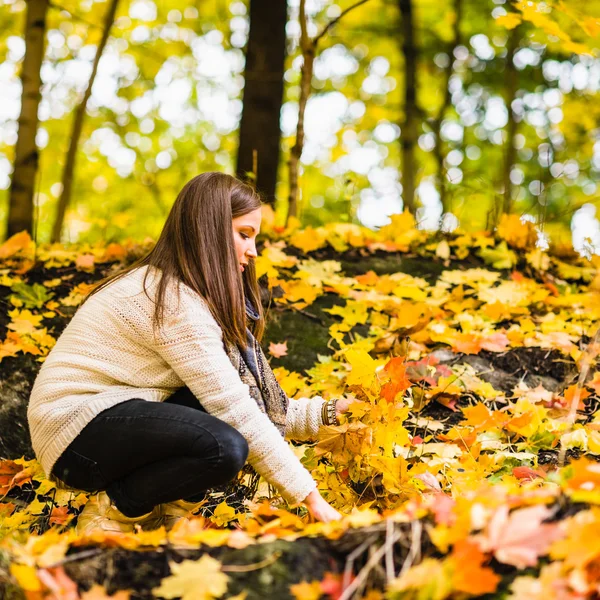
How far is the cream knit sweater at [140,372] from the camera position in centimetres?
185

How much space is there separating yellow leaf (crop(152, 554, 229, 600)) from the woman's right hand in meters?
0.48

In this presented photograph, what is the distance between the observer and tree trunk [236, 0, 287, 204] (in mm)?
4852

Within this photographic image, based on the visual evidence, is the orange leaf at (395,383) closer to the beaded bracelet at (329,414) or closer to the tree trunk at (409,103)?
the beaded bracelet at (329,414)

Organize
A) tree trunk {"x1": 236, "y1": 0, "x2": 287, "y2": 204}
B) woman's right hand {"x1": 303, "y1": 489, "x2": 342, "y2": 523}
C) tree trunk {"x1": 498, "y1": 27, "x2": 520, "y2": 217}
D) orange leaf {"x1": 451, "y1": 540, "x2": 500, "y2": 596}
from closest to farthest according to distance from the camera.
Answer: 1. orange leaf {"x1": 451, "y1": 540, "x2": 500, "y2": 596}
2. woman's right hand {"x1": 303, "y1": 489, "x2": 342, "y2": 523}
3. tree trunk {"x1": 236, "y1": 0, "x2": 287, "y2": 204}
4. tree trunk {"x1": 498, "y1": 27, "x2": 520, "y2": 217}

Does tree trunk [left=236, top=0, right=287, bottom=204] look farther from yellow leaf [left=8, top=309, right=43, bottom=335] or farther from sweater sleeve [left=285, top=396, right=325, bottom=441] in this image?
sweater sleeve [left=285, top=396, right=325, bottom=441]

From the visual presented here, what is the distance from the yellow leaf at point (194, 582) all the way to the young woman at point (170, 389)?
1.65 ft

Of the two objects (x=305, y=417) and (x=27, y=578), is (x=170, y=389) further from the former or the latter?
(x=27, y=578)

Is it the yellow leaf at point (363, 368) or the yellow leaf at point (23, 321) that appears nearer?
the yellow leaf at point (363, 368)

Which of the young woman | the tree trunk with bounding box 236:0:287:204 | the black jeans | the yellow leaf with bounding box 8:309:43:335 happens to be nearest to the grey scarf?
the young woman

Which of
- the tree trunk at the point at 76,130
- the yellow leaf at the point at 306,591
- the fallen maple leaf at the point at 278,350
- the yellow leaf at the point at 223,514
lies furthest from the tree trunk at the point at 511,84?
the yellow leaf at the point at 306,591

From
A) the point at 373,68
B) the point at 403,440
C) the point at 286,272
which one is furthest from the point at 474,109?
the point at 403,440

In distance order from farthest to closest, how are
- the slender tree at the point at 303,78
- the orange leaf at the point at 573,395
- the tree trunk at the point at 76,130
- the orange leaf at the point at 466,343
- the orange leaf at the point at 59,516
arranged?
1. the tree trunk at the point at 76,130
2. the slender tree at the point at 303,78
3. the orange leaf at the point at 466,343
4. the orange leaf at the point at 573,395
5. the orange leaf at the point at 59,516

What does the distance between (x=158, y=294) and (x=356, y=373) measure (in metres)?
0.71

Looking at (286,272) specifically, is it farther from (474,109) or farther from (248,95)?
(474,109)
